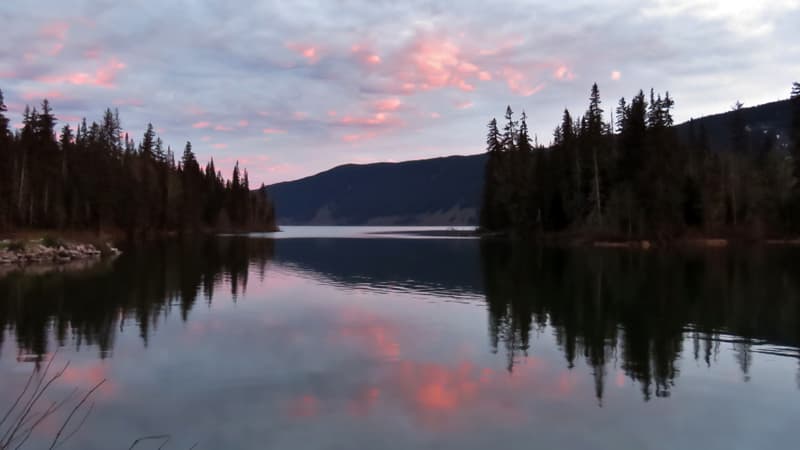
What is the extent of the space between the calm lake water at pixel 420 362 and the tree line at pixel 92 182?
46.8m

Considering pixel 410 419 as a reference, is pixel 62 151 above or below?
above

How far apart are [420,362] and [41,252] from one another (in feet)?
139

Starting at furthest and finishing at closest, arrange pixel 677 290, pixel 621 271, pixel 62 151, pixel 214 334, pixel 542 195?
pixel 542 195 < pixel 62 151 < pixel 621 271 < pixel 677 290 < pixel 214 334

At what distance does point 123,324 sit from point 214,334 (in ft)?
12.8

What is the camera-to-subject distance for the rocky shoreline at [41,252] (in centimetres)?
4344

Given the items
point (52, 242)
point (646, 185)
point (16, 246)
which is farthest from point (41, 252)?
point (646, 185)

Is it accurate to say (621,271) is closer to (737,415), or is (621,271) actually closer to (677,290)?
(677,290)

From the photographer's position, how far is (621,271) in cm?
3978

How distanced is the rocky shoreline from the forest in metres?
59.4

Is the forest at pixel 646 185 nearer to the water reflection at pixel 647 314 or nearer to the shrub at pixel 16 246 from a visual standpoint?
the water reflection at pixel 647 314

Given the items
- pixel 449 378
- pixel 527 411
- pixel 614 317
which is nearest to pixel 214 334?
pixel 449 378

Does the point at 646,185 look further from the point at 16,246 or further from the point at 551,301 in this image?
the point at 16,246

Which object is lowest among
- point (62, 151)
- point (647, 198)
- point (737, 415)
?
point (737, 415)

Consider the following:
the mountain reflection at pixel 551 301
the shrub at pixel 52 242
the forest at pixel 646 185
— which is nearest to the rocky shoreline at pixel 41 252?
the shrub at pixel 52 242
